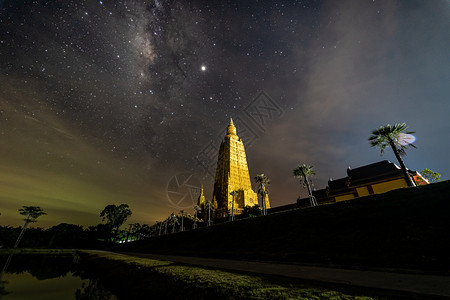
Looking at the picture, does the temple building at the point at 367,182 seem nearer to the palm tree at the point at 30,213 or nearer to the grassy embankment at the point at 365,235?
the grassy embankment at the point at 365,235

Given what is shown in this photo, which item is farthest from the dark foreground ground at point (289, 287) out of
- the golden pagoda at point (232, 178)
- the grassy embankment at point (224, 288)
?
the golden pagoda at point (232, 178)

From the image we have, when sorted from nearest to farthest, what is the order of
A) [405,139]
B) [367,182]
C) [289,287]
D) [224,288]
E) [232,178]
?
1. [289,287]
2. [224,288]
3. [405,139]
4. [367,182]
5. [232,178]

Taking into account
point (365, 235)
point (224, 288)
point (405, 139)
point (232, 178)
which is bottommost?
point (224, 288)

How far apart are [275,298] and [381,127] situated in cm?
3753

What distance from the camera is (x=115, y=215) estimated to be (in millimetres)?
97438

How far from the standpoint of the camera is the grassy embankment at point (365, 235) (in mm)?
10991

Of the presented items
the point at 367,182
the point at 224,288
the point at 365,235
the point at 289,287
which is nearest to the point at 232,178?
the point at 367,182

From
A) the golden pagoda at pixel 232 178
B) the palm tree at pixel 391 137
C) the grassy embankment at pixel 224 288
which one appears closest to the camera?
the grassy embankment at pixel 224 288

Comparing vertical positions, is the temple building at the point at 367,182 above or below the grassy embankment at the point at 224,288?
above

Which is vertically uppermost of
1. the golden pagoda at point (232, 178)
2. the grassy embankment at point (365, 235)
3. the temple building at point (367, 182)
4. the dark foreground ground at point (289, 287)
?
the golden pagoda at point (232, 178)

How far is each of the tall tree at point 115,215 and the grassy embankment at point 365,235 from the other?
92649mm

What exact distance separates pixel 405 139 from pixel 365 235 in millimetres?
26231

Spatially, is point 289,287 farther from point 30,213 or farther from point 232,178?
point 30,213

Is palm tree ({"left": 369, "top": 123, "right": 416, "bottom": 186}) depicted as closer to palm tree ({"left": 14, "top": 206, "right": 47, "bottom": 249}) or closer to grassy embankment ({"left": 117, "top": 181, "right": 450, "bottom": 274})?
grassy embankment ({"left": 117, "top": 181, "right": 450, "bottom": 274})
